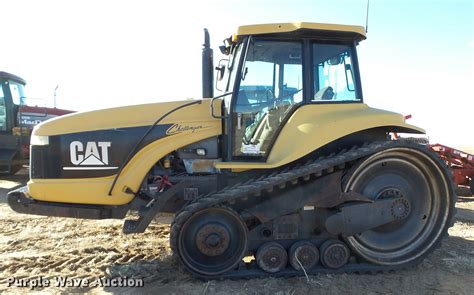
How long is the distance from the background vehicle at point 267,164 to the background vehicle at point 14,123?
24.4 ft

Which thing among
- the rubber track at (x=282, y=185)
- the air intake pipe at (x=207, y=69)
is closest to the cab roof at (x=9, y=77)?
the air intake pipe at (x=207, y=69)

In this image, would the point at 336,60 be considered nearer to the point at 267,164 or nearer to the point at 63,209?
the point at 267,164

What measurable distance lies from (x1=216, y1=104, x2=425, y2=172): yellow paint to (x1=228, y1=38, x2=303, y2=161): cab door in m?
0.12

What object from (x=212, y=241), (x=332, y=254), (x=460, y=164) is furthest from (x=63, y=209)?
(x=460, y=164)

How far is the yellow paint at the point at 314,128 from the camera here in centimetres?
459

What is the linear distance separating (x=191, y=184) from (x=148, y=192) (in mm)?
518

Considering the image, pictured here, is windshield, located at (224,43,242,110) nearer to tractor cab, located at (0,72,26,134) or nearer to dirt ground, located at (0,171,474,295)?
dirt ground, located at (0,171,474,295)

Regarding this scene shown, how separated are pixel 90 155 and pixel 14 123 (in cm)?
841

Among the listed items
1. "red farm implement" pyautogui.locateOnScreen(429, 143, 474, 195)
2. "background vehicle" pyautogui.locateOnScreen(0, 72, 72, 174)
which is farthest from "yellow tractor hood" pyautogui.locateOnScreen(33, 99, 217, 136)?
"background vehicle" pyautogui.locateOnScreen(0, 72, 72, 174)

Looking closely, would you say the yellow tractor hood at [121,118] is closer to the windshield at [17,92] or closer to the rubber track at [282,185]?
the rubber track at [282,185]

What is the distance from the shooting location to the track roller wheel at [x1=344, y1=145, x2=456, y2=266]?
4.89m

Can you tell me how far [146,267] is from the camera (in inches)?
193

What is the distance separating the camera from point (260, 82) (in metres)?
Answer: 4.84

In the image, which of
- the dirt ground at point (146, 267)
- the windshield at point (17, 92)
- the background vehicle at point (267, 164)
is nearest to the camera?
the dirt ground at point (146, 267)
